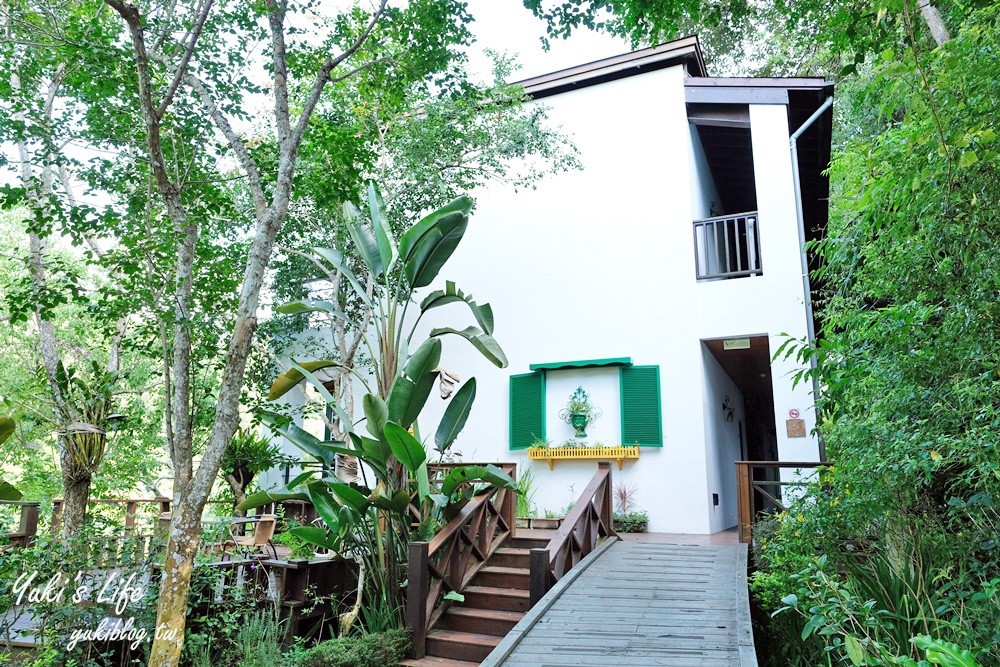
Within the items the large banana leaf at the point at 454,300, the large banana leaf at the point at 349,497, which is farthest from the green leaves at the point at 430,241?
the large banana leaf at the point at 349,497

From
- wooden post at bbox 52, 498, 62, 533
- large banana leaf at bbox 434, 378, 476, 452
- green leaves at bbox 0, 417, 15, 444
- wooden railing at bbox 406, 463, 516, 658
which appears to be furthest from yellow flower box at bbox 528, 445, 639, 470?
green leaves at bbox 0, 417, 15, 444

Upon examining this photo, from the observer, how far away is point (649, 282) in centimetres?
976

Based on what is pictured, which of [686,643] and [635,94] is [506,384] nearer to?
[635,94]

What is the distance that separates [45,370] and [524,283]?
622 centimetres

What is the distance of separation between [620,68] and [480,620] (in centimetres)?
795

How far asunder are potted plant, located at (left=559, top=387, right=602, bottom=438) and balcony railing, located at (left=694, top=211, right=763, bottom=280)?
88.9 inches

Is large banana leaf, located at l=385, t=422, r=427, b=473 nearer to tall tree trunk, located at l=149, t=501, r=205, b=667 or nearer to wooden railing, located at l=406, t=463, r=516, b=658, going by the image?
wooden railing, located at l=406, t=463, r=516, b=658

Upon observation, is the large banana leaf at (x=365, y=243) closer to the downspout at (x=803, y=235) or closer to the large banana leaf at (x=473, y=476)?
the large banana leaf at (x=473, y=476)

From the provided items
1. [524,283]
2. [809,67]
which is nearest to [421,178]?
[524,283]

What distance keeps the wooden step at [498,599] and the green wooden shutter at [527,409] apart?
3.55m

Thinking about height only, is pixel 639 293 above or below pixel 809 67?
below

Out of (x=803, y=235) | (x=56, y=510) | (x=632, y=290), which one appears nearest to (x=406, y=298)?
(x=632, y=290)

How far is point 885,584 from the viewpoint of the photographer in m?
4.43

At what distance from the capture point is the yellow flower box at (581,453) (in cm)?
926
